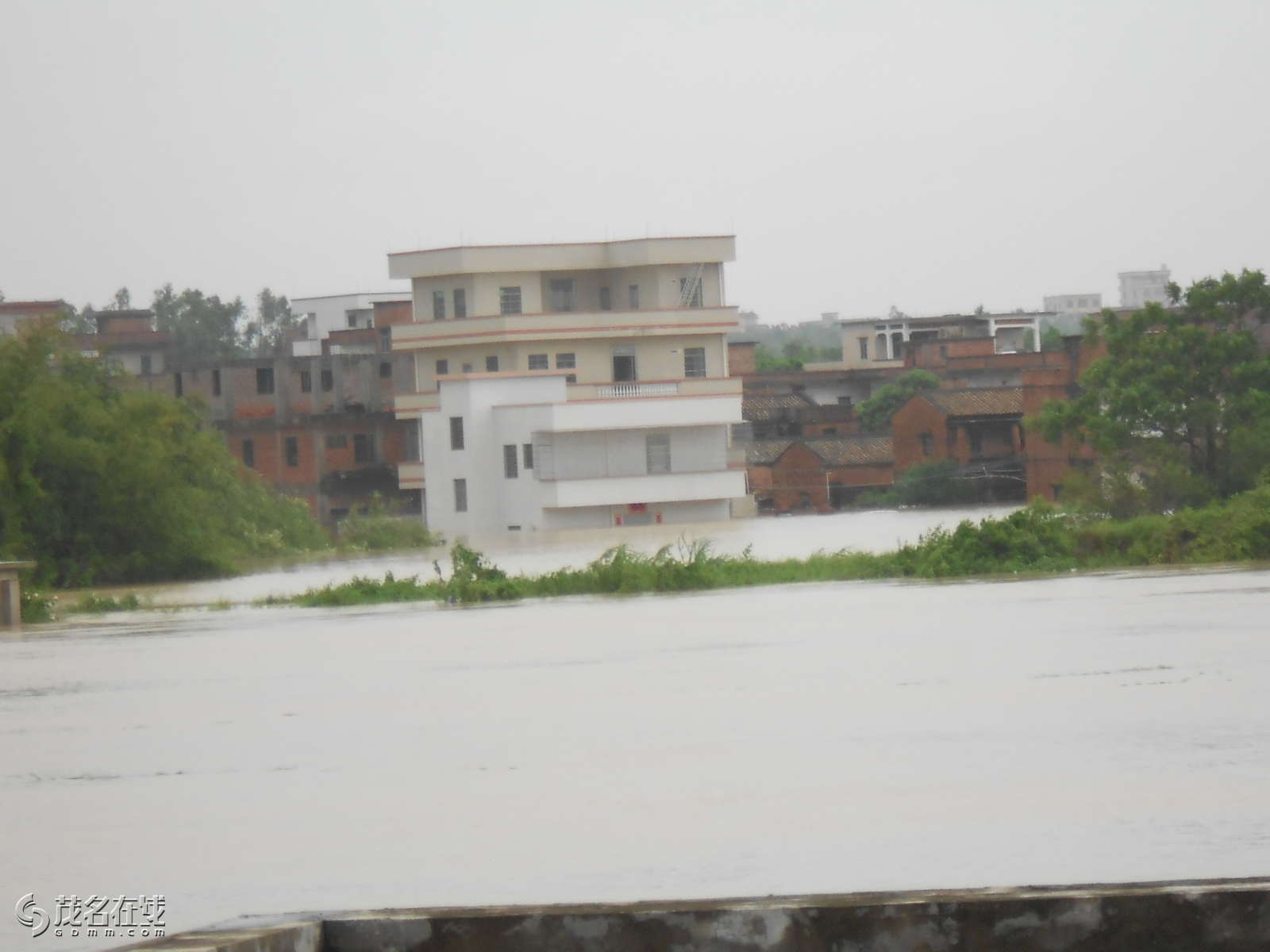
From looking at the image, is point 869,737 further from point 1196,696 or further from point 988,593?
point 988,593

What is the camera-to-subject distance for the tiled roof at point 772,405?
8806 cm

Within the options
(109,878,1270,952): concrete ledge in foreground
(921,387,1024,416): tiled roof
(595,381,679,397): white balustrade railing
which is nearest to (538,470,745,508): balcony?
(595,381,679,397): white balustrade railing

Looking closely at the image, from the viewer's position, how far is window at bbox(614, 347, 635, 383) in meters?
74.3

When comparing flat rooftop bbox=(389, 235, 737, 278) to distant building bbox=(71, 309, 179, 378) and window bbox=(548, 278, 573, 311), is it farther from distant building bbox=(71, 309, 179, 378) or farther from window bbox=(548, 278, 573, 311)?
distant building bbox=(71, 309, 179, 378)

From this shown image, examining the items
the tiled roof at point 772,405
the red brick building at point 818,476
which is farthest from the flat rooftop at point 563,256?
the tiled roof at point 772,405

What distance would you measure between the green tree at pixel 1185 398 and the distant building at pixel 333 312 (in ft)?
204

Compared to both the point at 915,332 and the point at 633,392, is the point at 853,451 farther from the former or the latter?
the point at 915,332

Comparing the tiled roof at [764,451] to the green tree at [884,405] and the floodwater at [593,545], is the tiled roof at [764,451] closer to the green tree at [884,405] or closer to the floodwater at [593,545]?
the green tree at [884,405]

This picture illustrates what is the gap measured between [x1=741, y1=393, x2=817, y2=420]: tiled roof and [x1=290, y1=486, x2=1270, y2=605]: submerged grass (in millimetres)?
61496

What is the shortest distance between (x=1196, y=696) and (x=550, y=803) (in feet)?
14.1

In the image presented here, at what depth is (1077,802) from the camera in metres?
7.43

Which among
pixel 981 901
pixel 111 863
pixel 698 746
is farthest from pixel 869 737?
pixel 981 901

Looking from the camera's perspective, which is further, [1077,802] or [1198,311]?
[1198,311]

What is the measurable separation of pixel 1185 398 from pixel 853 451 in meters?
39.6
